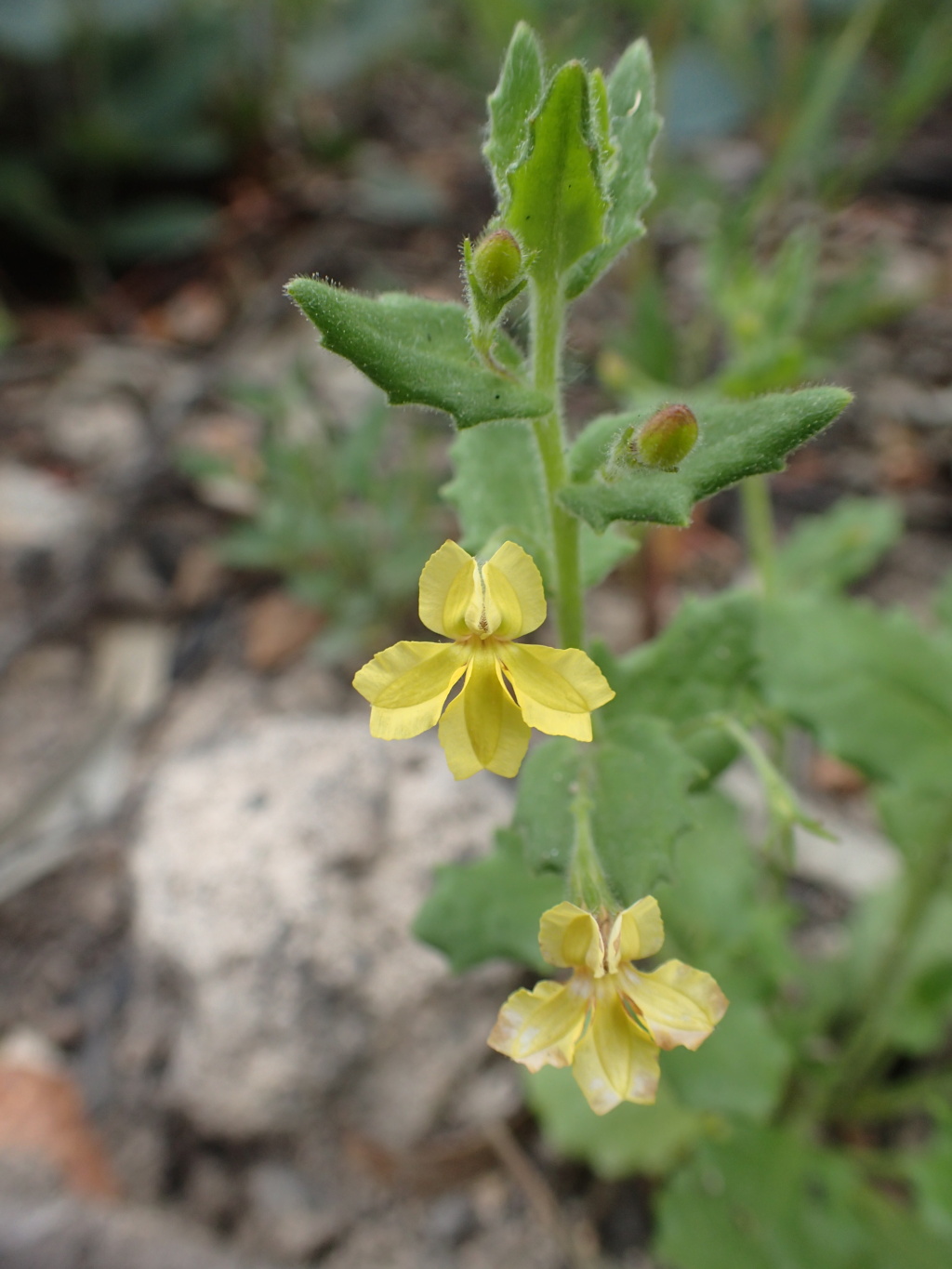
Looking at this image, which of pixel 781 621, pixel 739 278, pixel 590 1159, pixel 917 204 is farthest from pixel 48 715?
pixel 917 204

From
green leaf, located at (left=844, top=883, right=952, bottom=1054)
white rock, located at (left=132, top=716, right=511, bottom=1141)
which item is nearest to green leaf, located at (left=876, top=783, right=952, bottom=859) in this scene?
green leaf, located at (left=844, top=883, right=952, bottom=1054)

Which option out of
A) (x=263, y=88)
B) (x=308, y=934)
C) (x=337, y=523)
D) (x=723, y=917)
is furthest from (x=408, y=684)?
(x=263, y=88)

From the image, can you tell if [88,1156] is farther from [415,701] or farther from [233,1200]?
[415,701]

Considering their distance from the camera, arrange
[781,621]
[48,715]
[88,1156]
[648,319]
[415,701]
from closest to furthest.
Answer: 1. [415,701]
2. [781,621]
3. [88,1156]
4. [48,715]
5. [648,319]

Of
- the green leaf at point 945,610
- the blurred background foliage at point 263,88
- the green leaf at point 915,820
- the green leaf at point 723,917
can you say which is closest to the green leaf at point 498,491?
the green leaf at point 723,917

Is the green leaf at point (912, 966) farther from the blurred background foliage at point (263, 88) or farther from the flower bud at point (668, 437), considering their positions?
the blurred background foliage at point (263, 88)

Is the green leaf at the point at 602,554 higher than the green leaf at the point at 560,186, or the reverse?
the green leaf at the point at 560,186

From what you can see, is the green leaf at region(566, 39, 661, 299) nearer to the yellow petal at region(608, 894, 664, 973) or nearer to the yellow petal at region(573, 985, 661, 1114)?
the yellow petal at region(608, 894, 664, 973)
